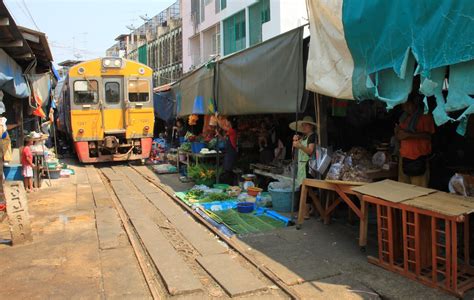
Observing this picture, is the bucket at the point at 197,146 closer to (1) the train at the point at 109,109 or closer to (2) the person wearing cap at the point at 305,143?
(1) the train at the point at 109,109

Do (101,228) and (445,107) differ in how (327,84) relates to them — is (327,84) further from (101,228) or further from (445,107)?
(101,228)

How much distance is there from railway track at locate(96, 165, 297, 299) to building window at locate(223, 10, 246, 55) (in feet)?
53.6

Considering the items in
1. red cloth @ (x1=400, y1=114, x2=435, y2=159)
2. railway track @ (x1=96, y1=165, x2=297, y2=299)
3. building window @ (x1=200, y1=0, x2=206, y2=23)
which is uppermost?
building window @ (x1=200, y1=0, x2=206, y2=23)

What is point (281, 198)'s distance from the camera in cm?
746

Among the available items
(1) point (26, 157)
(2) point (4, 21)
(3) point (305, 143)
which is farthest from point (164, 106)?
(3) point (305, 143)

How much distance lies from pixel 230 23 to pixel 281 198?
1934 centimetres

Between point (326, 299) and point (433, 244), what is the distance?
1217 mm

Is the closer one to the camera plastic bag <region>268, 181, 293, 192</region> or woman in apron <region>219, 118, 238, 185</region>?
plastic bag <region>268, 181, 293, 192</region>

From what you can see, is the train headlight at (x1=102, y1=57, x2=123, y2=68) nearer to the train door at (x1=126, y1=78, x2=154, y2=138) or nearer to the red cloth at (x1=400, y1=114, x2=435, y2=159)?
the train door at (x1=126, y1=78, x2=154, y2=138)

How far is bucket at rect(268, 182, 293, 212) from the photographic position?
741cm

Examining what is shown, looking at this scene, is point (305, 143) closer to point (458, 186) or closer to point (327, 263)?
point (327, 263)

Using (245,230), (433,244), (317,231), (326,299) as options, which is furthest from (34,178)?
(433,244)

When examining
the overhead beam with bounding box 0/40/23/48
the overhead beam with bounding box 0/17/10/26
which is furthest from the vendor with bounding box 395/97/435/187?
the overhead beam with bounding box 0/40/23/48

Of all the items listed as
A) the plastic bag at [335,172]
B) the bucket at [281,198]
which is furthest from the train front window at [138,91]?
the plastic bag at [335,172]
